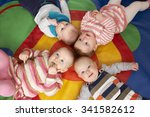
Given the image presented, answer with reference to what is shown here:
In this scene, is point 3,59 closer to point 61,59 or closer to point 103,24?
point 61,59

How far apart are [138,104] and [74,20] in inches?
17.8

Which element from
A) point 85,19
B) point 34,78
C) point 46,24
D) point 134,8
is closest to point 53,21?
point 46,24

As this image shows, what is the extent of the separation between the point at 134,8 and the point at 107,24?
0.18 metres

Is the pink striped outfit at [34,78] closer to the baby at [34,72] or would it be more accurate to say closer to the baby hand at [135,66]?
the baby at [34,72]

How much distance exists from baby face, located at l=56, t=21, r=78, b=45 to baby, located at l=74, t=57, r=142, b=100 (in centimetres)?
10

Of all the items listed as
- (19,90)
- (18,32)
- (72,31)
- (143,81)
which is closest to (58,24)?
(72,31)

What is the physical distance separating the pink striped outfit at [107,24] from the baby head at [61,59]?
147 millimetres

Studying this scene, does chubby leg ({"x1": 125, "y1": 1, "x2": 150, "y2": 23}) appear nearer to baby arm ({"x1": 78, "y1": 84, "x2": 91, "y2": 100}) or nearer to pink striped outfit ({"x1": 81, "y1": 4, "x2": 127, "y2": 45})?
pink striped outfit ({"x1": 81, "y1": 4, "x2": 127, "y2": 45})

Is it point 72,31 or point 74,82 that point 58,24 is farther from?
point 74,82

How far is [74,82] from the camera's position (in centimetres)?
131

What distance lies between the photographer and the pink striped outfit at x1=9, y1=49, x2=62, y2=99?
49.5 inches

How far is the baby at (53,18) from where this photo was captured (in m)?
1.29

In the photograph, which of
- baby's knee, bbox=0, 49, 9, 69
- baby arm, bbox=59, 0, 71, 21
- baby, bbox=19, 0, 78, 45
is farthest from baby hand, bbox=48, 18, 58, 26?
baby's knee, bbox=0, 49, 9, 69

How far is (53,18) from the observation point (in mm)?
1359
